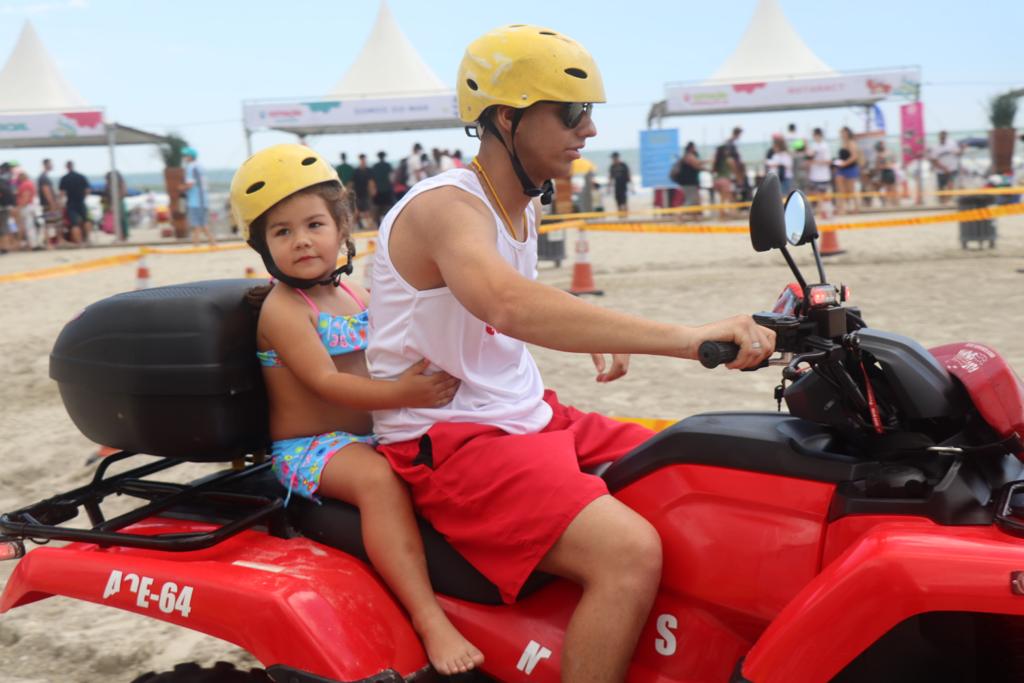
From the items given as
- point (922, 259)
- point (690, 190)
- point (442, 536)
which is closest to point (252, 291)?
point (442, 536)

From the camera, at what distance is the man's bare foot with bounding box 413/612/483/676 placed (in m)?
2.18

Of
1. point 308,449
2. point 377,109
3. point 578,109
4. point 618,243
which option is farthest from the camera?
point 377,109

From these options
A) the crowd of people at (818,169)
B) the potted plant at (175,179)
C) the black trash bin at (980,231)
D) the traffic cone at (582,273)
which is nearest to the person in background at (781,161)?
the crowd of people at (818,169)

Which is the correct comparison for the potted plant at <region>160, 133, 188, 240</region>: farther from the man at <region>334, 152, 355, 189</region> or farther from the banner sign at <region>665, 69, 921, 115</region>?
the banner sign at <region>665, 69, 921, 115</region>

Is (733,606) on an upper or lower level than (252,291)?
lower

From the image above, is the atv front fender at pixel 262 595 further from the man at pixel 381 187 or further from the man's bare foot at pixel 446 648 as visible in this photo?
the man at pixel 381 187

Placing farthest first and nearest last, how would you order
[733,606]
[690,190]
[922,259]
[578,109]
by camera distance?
[690,190], [922,259], [578,109], [733,606]

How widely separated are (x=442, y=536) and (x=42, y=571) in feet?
3.01

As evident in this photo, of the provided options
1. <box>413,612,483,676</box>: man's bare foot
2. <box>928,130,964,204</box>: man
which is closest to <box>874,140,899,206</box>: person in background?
<box>928,130,964,204</box>: man

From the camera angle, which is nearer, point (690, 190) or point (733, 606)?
point (733, 606)

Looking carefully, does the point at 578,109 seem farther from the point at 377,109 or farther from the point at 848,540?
the point at 377,109

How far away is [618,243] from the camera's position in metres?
18.1

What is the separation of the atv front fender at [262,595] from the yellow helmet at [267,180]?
82 cm

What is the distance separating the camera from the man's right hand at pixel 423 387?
234 cm
